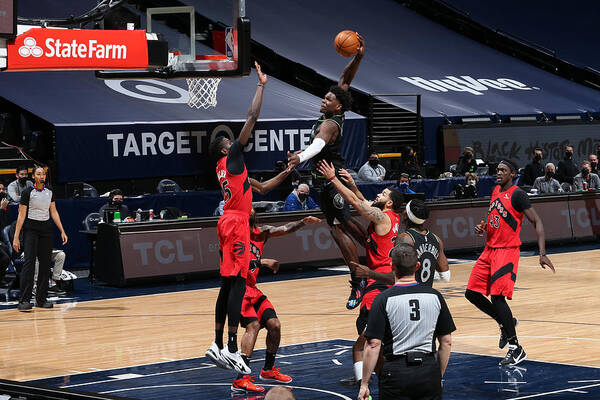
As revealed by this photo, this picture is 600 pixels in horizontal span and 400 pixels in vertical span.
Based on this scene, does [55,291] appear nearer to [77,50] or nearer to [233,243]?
[77,50]

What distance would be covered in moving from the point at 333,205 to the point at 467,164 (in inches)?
655

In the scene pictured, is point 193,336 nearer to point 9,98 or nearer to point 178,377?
point 178,377

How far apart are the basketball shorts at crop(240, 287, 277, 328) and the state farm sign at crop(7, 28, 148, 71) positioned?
4.02 m

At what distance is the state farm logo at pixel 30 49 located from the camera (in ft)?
39.2

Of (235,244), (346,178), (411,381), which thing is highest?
(346,178)

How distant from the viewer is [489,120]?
Result: 30969 millimetres

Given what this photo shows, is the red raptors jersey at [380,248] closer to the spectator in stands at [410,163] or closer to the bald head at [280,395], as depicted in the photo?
the bald head at [280,395]

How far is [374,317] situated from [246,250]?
3.30 metres

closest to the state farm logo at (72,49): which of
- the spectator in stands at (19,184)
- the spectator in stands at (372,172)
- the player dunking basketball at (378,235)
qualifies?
the player dunking basketball at (378,235)

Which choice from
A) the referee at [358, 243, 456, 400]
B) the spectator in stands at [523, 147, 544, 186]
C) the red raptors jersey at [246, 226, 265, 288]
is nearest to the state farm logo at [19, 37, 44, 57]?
the red raptors jersey at [246, 226, 265, 288]

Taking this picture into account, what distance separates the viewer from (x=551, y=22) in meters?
39.8

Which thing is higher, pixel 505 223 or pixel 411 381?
pixel 505 223

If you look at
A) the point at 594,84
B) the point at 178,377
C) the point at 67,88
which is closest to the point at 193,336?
the point at 178,377

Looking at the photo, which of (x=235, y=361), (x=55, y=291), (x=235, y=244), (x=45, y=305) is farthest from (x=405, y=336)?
(x=55, y=291)
